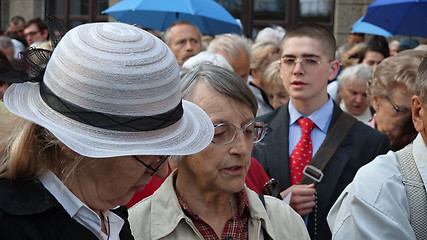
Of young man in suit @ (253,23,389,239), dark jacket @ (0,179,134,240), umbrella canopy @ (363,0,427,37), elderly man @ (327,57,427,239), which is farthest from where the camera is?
umbrella canopy @ (363,0,427,37)

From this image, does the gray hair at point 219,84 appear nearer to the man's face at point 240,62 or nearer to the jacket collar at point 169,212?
the jacket collar at point 169,212

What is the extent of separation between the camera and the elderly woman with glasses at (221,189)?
244 cm

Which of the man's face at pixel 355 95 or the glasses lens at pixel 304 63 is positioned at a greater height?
the glasses lens at pixel 304 63

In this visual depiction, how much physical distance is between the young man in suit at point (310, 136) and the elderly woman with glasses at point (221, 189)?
994 millimetres

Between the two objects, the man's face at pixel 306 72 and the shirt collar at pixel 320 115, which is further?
the man's face at pixel 306 72

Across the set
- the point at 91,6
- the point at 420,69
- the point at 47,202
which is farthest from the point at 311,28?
the point at 91,6

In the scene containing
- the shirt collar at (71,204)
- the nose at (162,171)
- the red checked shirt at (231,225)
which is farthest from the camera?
the red checked shirt at (231,225)

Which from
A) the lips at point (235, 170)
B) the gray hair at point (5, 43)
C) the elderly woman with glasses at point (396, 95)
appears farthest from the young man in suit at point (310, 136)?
the gray hair at point (5, 43)

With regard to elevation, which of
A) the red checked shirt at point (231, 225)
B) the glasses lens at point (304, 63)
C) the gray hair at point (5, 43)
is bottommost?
the gray hair at point (5, 43)

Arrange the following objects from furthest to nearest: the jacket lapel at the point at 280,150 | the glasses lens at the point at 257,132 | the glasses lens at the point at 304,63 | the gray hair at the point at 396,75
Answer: the glasses lens at the point at 304,63 → the gray hair at the point at 396,75 → the jacket lapel at the point at 280,150 → the glasses lens at the point at 257,132

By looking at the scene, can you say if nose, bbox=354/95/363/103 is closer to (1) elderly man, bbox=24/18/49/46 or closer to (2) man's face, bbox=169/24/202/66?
(2) man's face, bbox=169/24/202/66

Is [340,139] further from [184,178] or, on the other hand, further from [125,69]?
[125,69]

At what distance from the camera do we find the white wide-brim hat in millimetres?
1636

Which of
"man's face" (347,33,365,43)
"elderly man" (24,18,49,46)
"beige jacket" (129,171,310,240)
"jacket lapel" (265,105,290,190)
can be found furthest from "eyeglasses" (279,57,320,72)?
"elderly man" (24,18,49,46)
